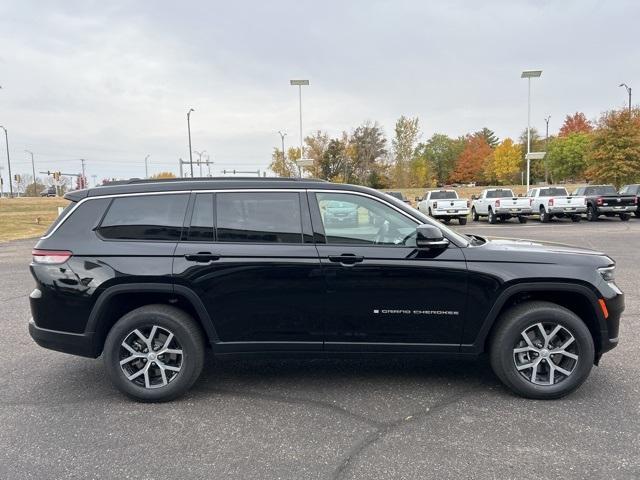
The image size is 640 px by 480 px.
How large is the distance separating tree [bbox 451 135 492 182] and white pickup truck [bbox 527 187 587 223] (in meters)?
68.9

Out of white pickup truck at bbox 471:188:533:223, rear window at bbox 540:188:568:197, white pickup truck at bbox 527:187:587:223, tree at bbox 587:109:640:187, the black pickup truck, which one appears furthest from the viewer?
tree at bbox 587:109:640:187

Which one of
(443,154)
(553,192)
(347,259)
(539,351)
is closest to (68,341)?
(347,259)

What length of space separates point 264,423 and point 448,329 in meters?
1.59

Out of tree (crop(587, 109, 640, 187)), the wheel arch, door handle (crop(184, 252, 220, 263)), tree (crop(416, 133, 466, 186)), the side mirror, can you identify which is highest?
tree (crop(416, 133, 466, 186))

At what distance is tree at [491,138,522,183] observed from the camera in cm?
7681

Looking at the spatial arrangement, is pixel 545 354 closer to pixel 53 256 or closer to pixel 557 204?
pixel 53 256

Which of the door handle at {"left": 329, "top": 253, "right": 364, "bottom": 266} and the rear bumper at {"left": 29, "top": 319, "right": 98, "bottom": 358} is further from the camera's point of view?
the rear bumper at {"left": 29, "top": 319, "right": 98, "bottom": 358}

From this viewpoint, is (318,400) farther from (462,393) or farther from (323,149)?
A: (323,149)

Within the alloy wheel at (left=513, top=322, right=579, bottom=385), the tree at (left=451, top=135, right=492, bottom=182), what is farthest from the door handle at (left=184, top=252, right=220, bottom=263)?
the tree at (left=451, top=135, right=492, bottom=182)

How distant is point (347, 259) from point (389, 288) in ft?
1.32

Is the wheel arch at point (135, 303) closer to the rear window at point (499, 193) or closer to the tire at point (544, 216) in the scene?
the tire at point (544, 216)

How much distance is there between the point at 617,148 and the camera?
31469 millimetres

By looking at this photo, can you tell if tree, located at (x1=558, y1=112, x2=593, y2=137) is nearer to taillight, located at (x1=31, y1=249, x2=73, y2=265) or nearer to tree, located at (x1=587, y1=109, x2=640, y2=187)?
tree, located at (x1=587, y1=109, x2=640, y2=187)

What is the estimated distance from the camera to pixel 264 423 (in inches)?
138
